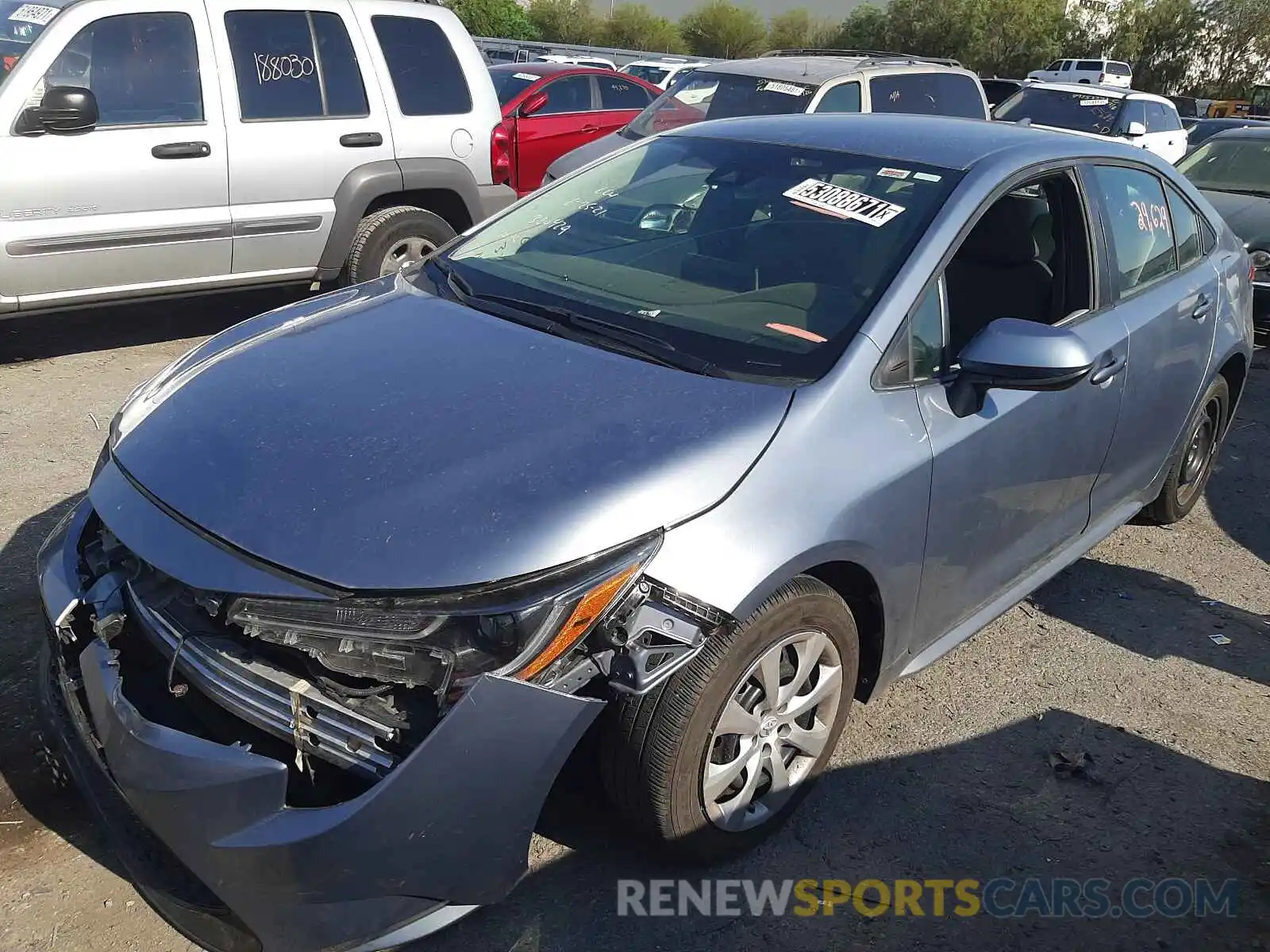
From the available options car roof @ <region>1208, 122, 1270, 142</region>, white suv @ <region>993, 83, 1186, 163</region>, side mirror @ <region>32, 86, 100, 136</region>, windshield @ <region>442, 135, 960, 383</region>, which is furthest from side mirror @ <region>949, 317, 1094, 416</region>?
white suv @ <region>993, 83, 1186, 163</region>

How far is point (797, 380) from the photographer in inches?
105

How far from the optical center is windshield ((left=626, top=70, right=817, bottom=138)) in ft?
27.9

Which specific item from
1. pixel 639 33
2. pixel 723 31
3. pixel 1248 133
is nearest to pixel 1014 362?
pixel 1248 133

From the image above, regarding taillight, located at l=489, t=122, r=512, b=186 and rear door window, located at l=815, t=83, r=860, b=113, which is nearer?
taillight, located at l=489, t=122, r=512, b=186

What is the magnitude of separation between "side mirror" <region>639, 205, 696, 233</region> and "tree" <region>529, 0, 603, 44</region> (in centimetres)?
5575

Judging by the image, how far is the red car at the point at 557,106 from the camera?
1004 cm

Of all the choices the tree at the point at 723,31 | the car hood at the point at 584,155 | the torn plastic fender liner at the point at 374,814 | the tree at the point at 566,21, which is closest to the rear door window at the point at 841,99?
the car hood at the point at 584,155

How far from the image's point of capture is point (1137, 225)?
3857 millimetres

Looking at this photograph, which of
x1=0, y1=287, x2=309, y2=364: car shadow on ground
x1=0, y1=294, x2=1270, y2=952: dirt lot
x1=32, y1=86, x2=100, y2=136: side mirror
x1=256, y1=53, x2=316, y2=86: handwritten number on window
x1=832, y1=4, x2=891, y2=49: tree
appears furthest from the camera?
x1=832, y1=4, x2=891, y2=49: tree

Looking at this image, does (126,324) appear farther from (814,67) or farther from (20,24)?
(814,67)

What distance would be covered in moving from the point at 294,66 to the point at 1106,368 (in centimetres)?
489

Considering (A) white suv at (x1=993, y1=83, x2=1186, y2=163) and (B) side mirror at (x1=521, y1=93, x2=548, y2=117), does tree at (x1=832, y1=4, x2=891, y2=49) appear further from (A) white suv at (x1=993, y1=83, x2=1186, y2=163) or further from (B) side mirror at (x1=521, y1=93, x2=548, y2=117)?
(B) side mirror at (x1=521, y1=93, x2=548, y2=117)

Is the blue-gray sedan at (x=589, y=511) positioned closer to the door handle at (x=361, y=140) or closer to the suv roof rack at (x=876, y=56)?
the door handle at (x=361, y=140)

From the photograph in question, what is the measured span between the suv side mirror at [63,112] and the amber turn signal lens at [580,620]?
182 inches
